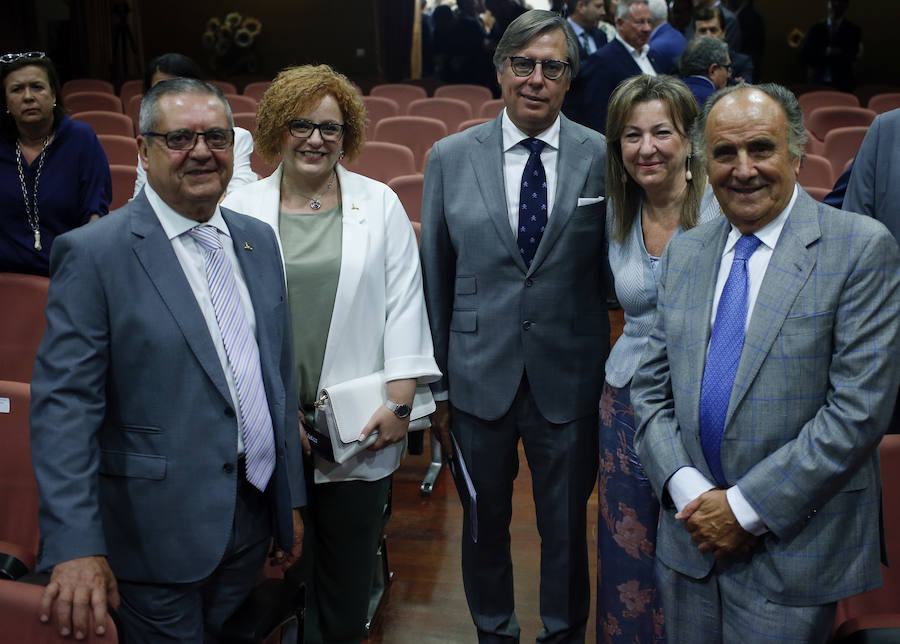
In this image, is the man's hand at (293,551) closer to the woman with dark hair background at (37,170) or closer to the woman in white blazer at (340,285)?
the woman in white blazer at (340,285)

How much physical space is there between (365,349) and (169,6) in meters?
11.4

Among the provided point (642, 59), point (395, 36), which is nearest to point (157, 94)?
point (642, 59)

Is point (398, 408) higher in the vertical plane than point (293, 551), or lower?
higher

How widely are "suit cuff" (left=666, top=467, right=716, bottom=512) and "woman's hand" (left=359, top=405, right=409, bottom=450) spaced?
692 millimetres

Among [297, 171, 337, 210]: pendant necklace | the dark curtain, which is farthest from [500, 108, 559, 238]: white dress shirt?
the dark curtain

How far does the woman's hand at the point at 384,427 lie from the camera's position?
1.98 metres

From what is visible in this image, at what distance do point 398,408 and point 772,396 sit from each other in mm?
868

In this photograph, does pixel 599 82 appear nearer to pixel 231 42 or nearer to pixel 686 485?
pixel 686 485

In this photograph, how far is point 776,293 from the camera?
1.47m

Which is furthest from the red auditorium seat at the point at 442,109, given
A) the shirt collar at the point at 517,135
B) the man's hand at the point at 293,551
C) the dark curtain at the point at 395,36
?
the man's hand at the point at 293,551

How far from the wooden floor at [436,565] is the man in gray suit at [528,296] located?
429mm

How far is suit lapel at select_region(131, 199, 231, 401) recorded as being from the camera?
1522mm

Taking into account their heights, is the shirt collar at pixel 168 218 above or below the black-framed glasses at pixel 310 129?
below

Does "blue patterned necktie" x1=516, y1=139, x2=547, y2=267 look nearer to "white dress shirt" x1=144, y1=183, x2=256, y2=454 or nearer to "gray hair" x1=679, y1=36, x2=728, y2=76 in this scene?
"white dress shirt" x1=144, y1=183, x2=256, y2=454
